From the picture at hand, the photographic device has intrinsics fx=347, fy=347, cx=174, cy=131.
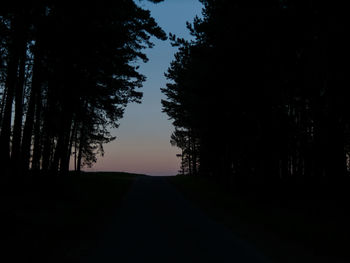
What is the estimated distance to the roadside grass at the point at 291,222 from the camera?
317 inches

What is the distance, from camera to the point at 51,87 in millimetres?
19125

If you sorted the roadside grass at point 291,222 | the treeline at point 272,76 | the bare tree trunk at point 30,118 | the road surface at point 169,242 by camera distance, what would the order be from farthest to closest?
the bare tree trunk at point 30,118
the treeline at point 272,76
the roadside grass at point 291,222
the road surface at point 169,242

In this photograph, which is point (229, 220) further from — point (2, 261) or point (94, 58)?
point (94, 58)

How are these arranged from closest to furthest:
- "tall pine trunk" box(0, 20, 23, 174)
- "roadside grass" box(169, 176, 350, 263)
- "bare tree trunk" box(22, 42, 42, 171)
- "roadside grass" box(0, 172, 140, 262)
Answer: "roadside grass" box(0, 172, 140, 262), "roadside grass" box(169, 176, 350, 263), "tall pine trunk" box(0, 20, 23, 174), "bare tree trunk" box(22, 42, 42, 171)

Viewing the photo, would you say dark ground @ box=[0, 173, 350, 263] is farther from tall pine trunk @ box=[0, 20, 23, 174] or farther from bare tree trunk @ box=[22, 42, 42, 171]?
tall pine trunk @ box=[0, 20, 23, 174]

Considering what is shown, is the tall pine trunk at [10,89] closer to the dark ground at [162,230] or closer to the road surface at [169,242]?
the dark ground at [162,230]

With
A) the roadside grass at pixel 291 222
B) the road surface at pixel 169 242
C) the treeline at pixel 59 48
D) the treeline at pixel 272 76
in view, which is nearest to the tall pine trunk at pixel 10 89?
the treeline at pixel 59 48

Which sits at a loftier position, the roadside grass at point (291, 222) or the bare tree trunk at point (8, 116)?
the bare tree trunk at point (8, 116)

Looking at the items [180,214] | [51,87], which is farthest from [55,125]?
[180,214]

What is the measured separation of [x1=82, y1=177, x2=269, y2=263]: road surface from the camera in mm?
6934

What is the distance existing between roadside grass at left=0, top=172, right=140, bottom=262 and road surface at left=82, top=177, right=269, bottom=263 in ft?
1.75

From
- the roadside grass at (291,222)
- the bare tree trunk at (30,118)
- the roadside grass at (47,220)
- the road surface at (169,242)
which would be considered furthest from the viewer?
the bare tree trunk at (30,118)

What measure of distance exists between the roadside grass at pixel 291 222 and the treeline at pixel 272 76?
151cm

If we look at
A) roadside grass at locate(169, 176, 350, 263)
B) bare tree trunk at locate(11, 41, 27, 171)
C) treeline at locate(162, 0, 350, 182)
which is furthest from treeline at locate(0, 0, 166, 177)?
roadside grass at locate(169, 176, 350, 263)
